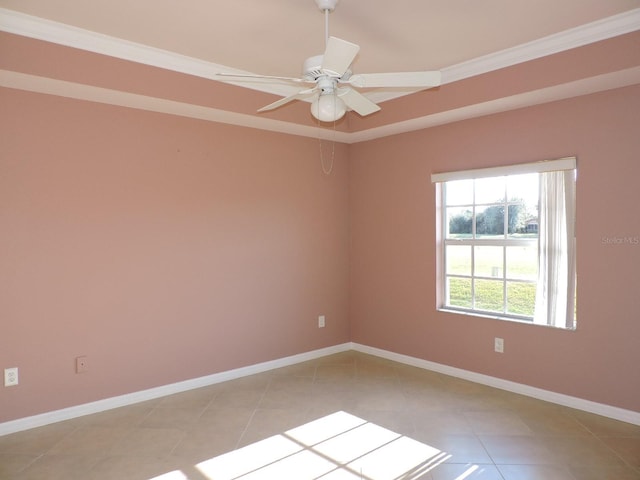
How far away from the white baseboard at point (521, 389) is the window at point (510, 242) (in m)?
0.53

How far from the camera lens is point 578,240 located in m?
3.05

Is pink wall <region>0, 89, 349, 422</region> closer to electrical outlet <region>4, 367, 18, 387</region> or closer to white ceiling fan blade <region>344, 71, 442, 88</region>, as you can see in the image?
electrical outlet <region>4, 367, 18, 387</region>

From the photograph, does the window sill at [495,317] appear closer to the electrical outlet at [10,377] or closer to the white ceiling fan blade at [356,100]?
the white ceiling fan blade at [356,100]

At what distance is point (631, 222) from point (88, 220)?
12.3 feet

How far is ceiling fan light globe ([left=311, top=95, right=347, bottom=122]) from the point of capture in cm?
205

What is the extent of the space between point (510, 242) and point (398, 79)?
2057 millimetres

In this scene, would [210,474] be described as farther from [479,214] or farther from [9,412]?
[479,214]

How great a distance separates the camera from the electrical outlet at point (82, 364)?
9.82 ft

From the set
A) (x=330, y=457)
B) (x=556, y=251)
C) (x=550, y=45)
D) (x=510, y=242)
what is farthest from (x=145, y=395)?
(x=550, y=45)

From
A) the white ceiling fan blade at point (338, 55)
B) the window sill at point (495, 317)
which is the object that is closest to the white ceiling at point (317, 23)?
the white ceiling fan blade at point (338, 55)

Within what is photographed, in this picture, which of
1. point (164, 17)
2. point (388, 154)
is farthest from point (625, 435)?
point (164, 17)

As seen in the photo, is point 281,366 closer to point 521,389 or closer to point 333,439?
point 333,439

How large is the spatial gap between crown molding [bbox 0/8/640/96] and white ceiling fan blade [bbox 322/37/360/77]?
0.48 metres

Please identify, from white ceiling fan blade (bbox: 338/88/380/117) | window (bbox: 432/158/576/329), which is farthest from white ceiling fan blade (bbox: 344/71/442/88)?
window (bbox: 432/158/576/329)
